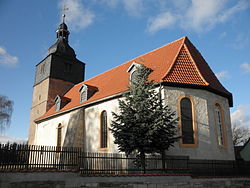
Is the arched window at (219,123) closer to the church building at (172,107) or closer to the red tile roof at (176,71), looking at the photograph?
the church building at (172,107)

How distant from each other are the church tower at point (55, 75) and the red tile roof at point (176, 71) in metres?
7.32

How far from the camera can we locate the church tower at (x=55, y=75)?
1115 inches

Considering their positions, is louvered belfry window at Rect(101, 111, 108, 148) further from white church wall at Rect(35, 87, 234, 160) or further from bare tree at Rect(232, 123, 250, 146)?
bare tree at Rect(232, 123, 250, 146)

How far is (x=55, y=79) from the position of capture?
95.1 ft

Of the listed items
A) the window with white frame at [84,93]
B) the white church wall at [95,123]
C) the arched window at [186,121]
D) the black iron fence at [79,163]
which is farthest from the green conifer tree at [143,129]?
the window with white frame at [84,93]

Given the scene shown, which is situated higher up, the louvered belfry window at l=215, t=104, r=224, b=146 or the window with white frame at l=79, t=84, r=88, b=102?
the window with white frame at l=79, t=84, r=88, b=102

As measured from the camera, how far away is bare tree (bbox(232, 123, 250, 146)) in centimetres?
4800

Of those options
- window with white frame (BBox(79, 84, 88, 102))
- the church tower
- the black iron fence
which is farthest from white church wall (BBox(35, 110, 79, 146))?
the black iron fence

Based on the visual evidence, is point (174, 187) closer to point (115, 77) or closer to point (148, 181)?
point (148, 181)

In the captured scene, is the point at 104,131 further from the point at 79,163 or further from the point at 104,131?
the point at 79,163

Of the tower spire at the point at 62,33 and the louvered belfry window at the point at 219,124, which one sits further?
the tower spire at the point at 62,33

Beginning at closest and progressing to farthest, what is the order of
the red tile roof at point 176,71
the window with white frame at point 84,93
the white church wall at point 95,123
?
the red tile roof at point 176,71 < the white church wall at point 95,123 < the window with white frame at point 84,93

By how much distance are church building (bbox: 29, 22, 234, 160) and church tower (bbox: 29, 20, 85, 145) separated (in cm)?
197

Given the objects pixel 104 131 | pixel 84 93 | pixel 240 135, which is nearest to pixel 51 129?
pixel 84 93
